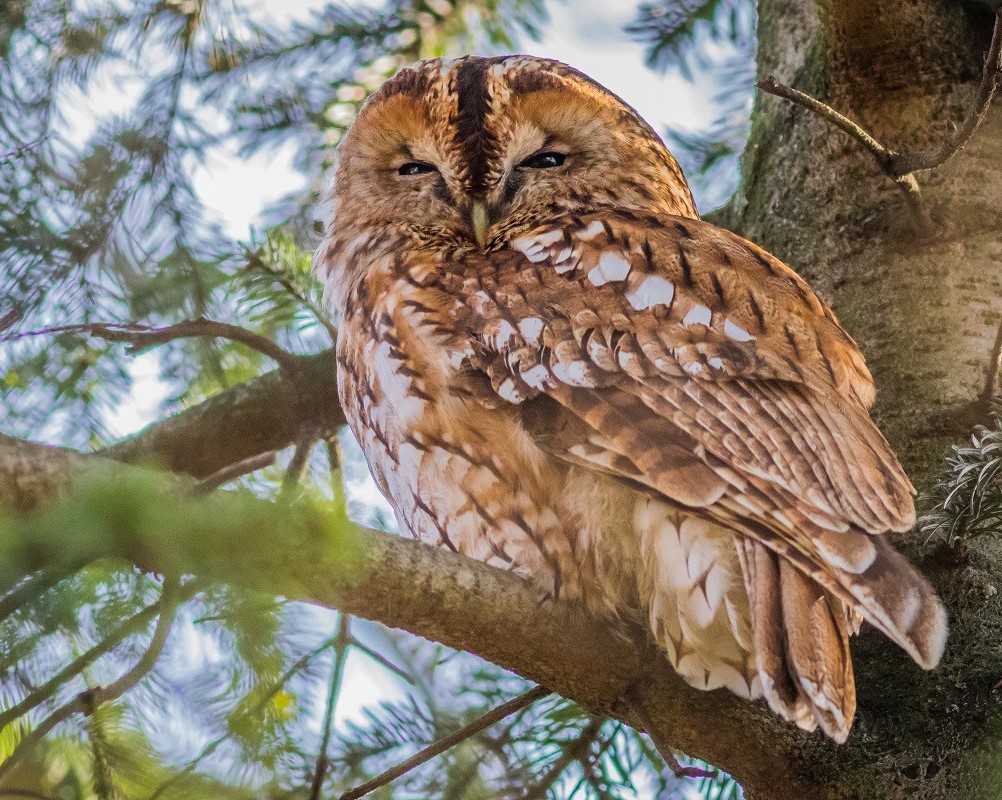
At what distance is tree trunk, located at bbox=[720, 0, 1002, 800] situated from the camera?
169cm

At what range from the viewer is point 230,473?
156 centimetres

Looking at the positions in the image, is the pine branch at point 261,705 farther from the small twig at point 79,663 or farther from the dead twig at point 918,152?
the dead twig at point 918,152

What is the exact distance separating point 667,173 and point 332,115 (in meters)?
0.85

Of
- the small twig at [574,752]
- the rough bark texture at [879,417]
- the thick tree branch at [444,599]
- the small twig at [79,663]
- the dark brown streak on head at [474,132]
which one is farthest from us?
the dark brown streak on head at [474,132]

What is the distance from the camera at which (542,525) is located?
1.56 metres

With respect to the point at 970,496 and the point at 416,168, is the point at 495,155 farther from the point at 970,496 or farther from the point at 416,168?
the point at 970,496

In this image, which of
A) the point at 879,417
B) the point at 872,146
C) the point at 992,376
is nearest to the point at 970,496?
the point at 992,376

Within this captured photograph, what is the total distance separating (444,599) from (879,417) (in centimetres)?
92

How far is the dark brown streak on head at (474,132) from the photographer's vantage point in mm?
2008

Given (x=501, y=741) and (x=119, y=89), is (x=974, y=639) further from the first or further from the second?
(x=119, y=89)

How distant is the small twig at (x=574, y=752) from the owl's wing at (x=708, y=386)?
62 centimetres

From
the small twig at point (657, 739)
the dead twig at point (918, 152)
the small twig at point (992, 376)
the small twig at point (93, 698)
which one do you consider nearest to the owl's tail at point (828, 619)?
the small twig at point (657, 739)

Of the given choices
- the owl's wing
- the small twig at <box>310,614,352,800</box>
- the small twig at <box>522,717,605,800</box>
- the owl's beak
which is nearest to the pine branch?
the small twig at <box>310,614,352,800</box>

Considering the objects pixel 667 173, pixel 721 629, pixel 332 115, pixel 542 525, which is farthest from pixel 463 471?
pixel 332 115
